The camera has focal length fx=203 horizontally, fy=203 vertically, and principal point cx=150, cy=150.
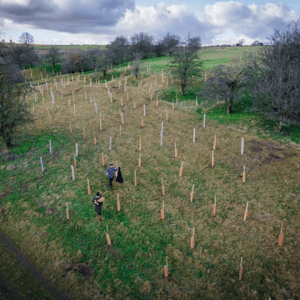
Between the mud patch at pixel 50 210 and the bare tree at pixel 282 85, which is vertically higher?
the bare tree at pixel 282 85

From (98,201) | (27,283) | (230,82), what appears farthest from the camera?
(230,82)

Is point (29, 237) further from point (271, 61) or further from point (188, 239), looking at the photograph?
point (271, 61)

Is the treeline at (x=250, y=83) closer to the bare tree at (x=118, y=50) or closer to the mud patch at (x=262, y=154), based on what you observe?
the mud patch at (x=262, y=154)

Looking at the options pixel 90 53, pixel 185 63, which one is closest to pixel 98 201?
pixel 185 63

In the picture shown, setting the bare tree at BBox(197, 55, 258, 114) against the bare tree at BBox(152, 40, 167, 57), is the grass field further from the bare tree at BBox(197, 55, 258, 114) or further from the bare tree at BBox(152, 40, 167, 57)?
the bare tree at BBox(152, 40, 167, 57)

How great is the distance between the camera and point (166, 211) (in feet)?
47.8

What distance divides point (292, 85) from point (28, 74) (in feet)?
230

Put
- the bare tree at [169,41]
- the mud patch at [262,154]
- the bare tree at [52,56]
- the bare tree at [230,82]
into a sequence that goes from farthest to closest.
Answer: the bare tree at [169,41] → the bare tree at [52,56] → the bare tree at [230,82] → the mud patch at [262,154]

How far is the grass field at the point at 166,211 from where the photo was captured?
10266mm

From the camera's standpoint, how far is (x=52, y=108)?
1312 inches

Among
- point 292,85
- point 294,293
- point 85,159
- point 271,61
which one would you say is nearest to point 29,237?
point 85,159

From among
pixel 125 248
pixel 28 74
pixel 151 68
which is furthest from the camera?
pixel 28 74

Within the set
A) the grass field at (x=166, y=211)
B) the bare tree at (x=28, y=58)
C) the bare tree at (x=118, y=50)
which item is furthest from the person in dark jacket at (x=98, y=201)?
the bare tree at (x=28, y=58)

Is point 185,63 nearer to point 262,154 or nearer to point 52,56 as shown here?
point 262,154
